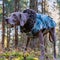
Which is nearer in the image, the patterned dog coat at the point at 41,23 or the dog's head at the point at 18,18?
the dog's head at the point at 18,18

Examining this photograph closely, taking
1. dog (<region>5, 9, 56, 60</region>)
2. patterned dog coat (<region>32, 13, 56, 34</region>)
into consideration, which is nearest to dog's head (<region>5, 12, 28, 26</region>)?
dog (<region>5, 9, 56, 60</region>)

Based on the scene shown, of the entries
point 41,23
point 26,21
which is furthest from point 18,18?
point 41,23

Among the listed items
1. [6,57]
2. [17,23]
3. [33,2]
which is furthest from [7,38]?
[17,23]

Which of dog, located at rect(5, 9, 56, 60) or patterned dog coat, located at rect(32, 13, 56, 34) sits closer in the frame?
dog, located at rect(5, 9, 56, 60)

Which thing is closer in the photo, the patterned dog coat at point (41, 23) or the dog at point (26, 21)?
the dog at point (26, 21)

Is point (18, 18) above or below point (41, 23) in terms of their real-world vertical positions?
above

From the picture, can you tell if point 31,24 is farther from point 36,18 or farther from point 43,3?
point 43,3

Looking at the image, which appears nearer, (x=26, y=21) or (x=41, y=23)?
(x=26, y=21)

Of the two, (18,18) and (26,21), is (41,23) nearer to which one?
(26,21)

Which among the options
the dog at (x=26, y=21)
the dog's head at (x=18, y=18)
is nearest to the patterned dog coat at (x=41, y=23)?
the dog at (x=26, y=21)

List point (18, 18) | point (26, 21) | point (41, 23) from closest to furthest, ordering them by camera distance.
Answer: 1. point (18, 18)
2. point (26, 21)
3. point (41, 23)

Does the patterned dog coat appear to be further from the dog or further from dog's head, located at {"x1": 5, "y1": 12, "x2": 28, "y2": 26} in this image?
dog's head, located at {"x1": 5, "y1": 12, "x2": 28, "y2": 26}

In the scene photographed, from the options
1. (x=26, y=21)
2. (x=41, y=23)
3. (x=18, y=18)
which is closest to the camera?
(x=18, y=18)

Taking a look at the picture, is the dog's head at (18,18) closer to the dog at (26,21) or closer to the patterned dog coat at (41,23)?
the dog at (26,21)
